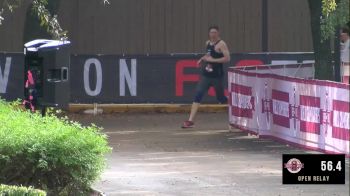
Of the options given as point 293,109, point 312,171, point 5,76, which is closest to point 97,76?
point 5,76

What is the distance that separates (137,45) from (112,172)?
10.6 m

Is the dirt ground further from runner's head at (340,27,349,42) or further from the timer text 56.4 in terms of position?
runner's head at (340,27,349,42)

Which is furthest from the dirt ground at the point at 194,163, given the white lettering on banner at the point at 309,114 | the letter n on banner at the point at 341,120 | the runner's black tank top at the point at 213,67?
the runner's black tank top at the point at 213,67

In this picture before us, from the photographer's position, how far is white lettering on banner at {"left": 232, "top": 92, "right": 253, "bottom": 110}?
15.3 meters

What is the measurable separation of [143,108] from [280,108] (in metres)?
6.18

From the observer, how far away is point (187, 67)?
2008 centimetres

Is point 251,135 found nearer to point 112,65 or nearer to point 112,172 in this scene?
point 112,172

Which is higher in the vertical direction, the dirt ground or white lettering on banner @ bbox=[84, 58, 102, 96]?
white lettering on banner @ bbox=[84, 58, 102, 96]

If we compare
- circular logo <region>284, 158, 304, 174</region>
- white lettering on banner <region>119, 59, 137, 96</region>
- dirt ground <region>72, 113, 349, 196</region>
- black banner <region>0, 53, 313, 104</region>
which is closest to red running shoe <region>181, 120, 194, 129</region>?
dirt ground <region>72, 113, 349, 196</region>

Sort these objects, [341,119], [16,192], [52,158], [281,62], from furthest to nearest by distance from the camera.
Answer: [281,62] < [341,119] < [52,158] < [16,192]

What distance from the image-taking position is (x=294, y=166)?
9.94 m

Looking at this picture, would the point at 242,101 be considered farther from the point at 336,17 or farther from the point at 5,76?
the point at 5,76

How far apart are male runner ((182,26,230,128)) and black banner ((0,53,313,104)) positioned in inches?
117

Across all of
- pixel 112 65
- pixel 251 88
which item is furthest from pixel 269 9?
pixel 251 88
